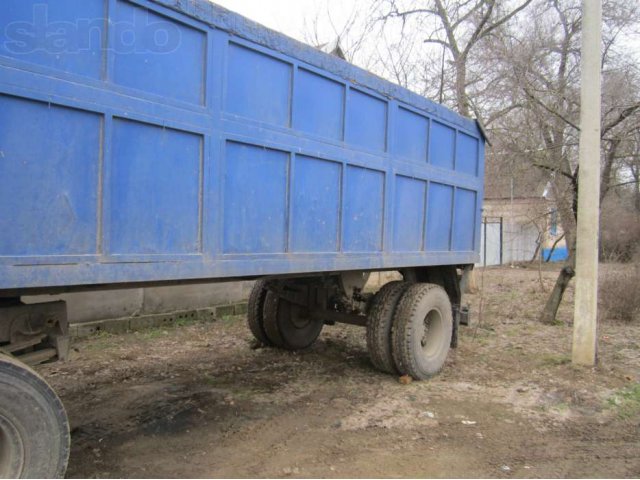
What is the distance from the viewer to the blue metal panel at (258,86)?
3254mm

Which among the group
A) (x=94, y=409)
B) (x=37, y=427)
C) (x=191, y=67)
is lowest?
(x=94, y=409)

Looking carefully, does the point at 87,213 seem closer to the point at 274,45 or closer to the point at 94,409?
the point at 274,45

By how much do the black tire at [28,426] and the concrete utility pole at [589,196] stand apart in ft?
17.3

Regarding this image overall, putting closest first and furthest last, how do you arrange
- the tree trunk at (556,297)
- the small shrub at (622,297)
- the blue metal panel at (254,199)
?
the blue metal panel at (254,199)
the tree trunk at (556,297)
the small shrub at (622,297)

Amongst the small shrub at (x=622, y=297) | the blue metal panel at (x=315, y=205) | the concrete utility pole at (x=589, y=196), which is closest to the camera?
the blue metal panel at (x=315, y=205)

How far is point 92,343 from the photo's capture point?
6.38 meters

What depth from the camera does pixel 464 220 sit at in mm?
6039

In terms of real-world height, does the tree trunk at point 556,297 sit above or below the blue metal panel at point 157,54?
below

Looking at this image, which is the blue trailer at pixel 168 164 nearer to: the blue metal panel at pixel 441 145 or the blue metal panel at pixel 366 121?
the blue metal panel at pixel 366 121

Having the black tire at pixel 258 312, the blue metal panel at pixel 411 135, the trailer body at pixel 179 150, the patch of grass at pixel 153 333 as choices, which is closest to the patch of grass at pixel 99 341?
the patch of grass at pixel 153 333

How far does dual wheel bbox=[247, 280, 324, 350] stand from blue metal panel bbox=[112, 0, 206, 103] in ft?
11.5

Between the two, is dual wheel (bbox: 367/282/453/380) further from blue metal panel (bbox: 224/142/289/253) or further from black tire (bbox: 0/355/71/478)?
black tire (bbox: 0/355/71/478)

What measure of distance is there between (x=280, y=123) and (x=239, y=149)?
0.44 meters

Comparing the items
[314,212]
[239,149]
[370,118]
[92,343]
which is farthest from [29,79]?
[92,343]
